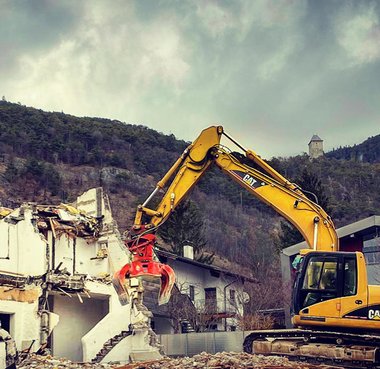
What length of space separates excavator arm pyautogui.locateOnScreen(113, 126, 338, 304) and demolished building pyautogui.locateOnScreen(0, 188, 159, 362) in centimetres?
737

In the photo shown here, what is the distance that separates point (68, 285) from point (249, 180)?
463 inches

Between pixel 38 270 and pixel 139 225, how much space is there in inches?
353

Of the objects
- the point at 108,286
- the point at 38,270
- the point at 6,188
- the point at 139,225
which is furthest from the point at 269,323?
the point at 6,188

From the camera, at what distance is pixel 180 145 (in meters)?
115

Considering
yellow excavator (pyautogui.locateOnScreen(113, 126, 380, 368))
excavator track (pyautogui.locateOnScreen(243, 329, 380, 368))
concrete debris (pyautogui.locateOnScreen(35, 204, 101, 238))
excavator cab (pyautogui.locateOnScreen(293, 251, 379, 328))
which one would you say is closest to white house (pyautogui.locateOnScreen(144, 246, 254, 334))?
concrete debris (pyautogui.locateOnScreen(35, 204, 101, 238))

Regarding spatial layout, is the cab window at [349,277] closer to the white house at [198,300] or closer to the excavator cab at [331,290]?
the excavator cab at [331,290]

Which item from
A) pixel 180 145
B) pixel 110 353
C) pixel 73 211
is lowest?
pixel 110 353

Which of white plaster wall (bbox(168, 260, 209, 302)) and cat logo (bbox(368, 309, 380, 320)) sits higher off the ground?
white plaster wall (bbox(168, 260, 209, 302))

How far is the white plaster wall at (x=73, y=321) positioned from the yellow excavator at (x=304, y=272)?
10578mm

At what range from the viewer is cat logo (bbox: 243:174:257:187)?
23.8 m

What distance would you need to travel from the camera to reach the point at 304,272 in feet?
62.4

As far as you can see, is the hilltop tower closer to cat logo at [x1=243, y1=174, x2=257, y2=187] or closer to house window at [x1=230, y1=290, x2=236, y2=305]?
house window at [x1=230, y1=290, x2=236, y2=305]

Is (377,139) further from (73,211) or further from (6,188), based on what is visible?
(73,211)

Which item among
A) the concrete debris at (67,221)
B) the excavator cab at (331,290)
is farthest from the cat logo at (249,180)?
the concrete debris at (67,221)
